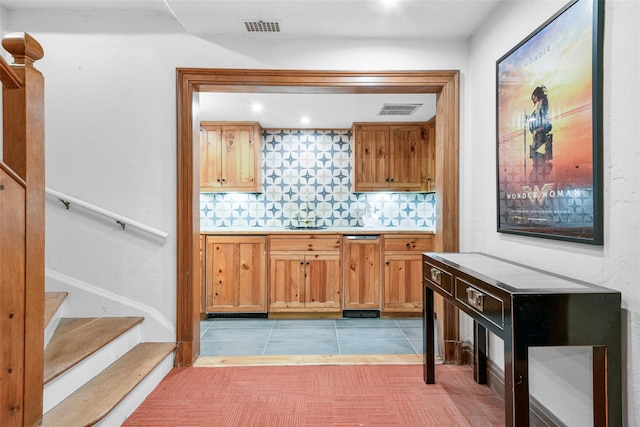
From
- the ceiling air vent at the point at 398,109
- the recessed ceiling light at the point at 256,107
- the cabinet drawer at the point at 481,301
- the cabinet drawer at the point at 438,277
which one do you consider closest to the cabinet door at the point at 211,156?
the recessed ceiling light at the point at 256,107

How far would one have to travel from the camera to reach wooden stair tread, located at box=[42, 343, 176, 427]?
1557 mm

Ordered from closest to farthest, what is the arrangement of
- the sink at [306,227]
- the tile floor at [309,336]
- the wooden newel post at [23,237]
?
the wooden newel post at [23,237] < the tile floor at [309,336] < the sink at [306,227]

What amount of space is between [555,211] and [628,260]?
38 centimetres

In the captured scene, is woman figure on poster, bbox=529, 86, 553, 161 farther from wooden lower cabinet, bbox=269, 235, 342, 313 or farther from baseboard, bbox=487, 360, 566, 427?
wooden lower cabinet, bbox=269, 235, 342, 313

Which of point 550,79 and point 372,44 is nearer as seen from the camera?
point 550,79

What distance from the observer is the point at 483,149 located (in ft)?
7.52

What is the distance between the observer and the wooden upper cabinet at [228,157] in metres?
4.29

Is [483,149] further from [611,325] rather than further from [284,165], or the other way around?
[284,165]

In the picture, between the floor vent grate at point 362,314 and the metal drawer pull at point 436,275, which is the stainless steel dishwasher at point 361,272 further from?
the metal drawer pull at point 436,275

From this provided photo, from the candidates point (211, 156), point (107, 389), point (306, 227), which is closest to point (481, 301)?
point (107, 389)

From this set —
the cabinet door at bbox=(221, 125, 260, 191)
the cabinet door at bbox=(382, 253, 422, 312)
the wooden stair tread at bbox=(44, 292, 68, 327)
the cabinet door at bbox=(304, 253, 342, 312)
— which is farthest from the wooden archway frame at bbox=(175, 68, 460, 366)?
the cabinet door at bbox=(221, 125, 260, 191)

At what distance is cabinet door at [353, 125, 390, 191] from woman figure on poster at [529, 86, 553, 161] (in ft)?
8.59

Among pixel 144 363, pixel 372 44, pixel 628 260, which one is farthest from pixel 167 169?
pixel 628 260

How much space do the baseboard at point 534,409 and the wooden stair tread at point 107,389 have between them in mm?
2052
